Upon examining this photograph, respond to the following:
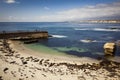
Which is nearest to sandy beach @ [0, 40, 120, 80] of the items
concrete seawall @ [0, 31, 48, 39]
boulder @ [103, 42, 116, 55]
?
boulder @ [103, 42, 116, 55]

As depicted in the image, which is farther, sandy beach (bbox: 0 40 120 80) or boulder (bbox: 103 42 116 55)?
boulder (bbox: 103 42 116 55)

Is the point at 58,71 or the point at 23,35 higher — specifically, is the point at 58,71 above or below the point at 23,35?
below

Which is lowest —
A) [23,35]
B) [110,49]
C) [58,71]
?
[58,71]

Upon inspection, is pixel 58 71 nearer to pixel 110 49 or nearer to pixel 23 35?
pixel 110 49

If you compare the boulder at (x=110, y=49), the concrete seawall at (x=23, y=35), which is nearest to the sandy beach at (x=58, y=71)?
the boulder at (x=110, y=49)

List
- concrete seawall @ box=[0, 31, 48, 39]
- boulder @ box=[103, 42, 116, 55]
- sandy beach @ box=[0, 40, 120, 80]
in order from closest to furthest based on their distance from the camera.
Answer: sandy beach @ box=[0, 40, 120, 80]
boulder @ box=[103, 42, 116, 55]
concrete seawall @ box=[0, 31, 48, 39]

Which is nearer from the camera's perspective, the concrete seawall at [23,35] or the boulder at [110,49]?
the boulder at [110,49]

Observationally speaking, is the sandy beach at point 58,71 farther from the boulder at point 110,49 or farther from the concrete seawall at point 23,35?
the concrete seawall at point 23,35

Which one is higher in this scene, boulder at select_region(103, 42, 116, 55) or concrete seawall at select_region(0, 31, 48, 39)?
concrete seawall at select_region(0, 31, 48, 39)

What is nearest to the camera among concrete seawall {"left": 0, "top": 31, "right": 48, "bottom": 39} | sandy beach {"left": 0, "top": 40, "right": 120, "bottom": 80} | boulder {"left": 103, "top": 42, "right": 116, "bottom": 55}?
sandy beach {"left": 0, "top": 40, "right": 120, "bottom": 80}

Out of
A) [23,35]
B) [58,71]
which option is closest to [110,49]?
[58,71]

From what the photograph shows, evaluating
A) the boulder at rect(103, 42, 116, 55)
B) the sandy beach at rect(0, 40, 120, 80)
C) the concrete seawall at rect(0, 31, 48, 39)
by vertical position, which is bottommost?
the sandy beach at rect(0, 40, 120, 80)

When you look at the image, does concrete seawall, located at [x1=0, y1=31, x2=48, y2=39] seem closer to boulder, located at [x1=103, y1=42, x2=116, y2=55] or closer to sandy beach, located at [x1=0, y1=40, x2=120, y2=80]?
sandy beach, located at [x1=0, y1=40, x2=120, y2=80]

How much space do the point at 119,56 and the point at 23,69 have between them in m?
19.2
